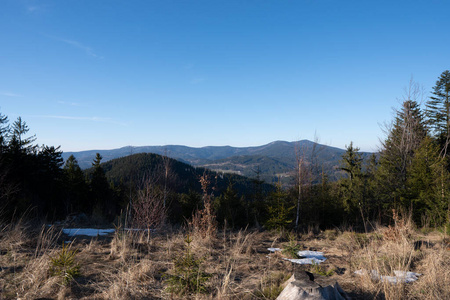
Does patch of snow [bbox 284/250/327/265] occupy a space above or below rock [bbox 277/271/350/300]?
below

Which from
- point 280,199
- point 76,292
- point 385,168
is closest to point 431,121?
point 385,168

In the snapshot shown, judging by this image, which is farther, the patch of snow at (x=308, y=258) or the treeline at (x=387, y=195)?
the treeline at (x=387, y=195)

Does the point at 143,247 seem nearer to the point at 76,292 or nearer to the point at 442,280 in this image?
the point at 76,292

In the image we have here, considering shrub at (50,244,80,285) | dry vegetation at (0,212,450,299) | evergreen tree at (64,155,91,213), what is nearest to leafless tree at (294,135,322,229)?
dry vegetation at (0,212,450,299)

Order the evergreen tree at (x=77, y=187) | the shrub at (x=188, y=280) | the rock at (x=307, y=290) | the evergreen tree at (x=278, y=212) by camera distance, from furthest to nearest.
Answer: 1. the evergreen tree at (x=77, y=187)
2. the evergreen tree at (x=278, y=212)
3. the shrub at (x=188, y=280)
4. the rock at (x=307, y=290)

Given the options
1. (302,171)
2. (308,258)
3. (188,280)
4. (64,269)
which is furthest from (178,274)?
(302,171)

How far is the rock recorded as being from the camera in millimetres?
2639

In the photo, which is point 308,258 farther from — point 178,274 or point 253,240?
point 178,274

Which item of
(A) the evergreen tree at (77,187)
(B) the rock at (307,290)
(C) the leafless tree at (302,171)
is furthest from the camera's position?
(A) the evergreen tree at (77,187)

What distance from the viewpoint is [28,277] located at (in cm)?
341

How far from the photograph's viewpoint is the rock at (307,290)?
8.66 ft

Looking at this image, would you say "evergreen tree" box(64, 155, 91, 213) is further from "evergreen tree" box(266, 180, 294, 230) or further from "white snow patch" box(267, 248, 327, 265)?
"white snow patch" box(267, 248, 327, 265)

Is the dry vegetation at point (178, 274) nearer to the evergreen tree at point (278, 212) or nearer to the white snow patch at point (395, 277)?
the white snow patch at point (395, 277)

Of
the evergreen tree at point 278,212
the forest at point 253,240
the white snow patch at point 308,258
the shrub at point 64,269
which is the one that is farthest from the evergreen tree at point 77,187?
the white snow patch at point 308,258
